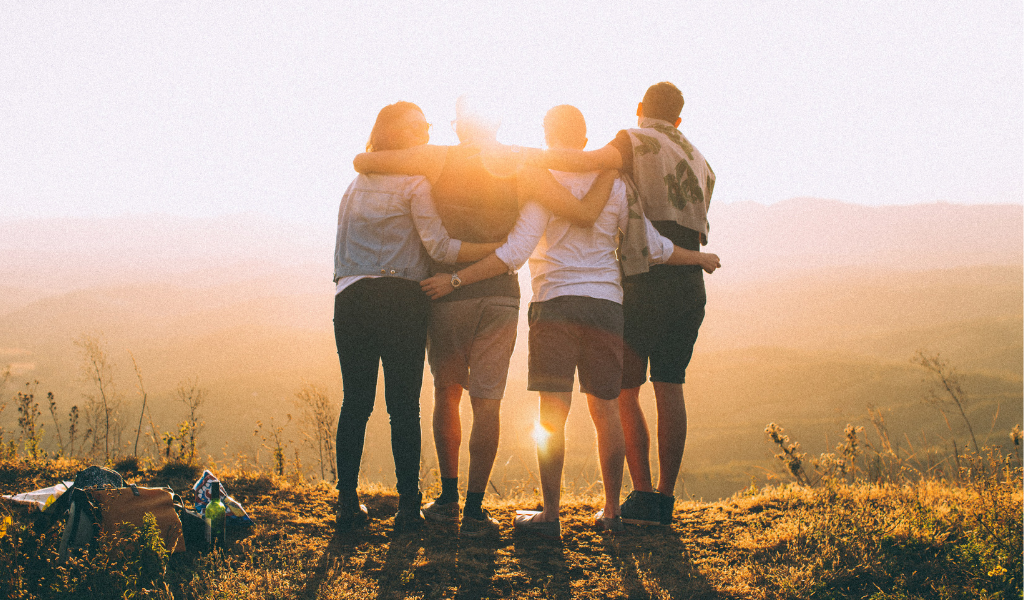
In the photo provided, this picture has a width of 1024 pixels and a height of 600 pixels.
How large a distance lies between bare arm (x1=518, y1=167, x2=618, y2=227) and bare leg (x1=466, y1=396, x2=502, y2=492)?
110 cm

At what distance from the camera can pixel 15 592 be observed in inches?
91.6

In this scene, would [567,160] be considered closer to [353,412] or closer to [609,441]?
[609,441]

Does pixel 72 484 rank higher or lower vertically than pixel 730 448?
higher

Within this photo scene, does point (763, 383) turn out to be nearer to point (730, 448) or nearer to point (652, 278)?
point (730, 448)

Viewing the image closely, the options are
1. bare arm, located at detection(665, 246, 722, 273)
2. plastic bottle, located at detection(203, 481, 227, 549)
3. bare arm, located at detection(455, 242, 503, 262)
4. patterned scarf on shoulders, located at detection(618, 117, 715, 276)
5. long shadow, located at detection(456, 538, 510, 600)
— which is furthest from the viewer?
bare arm, located at detection(665, 246, 722, 273)

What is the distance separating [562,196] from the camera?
10.5ft

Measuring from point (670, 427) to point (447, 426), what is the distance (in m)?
1.31

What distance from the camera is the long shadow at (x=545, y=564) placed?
8.75 ft

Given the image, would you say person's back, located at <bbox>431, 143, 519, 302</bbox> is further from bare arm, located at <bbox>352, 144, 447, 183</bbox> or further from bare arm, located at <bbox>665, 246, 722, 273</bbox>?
bare arm, located at <bbox>665, 246, 722, 273</bbox>

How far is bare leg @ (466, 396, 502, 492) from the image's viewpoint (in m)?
3.26

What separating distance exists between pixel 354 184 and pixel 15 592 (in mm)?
2273

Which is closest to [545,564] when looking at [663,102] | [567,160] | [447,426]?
[447,426]

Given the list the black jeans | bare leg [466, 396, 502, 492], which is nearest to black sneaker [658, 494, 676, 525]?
bare leg [466, 396, 502, 492]

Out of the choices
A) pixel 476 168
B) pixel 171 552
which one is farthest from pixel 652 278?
pixel 171 552
